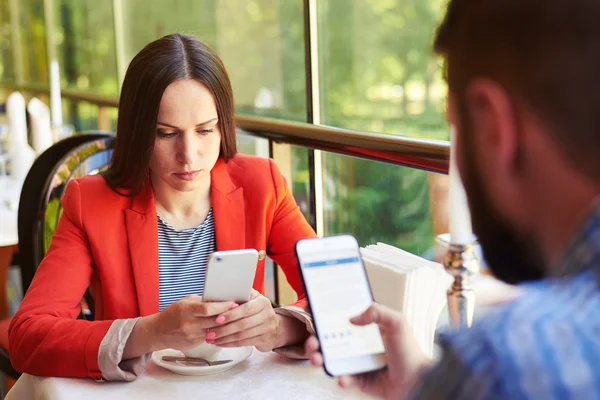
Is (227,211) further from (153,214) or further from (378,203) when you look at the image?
(378,203)

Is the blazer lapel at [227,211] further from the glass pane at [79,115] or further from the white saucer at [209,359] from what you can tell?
the glass pane at [79,115]

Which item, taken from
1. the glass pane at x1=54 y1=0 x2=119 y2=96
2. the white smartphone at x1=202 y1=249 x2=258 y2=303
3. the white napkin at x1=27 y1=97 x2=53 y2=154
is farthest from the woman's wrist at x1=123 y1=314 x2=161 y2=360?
the glass pane at x1=54 y1=0 x2=119 y2=96

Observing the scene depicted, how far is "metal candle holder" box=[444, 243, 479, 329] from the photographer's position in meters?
1.02

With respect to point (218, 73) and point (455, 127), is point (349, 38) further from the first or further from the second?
point (455, 127)

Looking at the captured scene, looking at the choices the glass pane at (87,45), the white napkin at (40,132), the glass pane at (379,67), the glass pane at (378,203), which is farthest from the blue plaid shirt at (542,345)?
the glass pane at (87,45)

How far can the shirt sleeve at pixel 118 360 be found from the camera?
1.25m

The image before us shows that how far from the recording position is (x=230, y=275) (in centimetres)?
120

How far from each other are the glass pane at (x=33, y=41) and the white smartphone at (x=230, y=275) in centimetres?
738

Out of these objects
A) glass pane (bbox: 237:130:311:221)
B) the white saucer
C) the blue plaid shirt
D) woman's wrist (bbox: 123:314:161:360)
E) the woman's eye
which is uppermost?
the woman's eye

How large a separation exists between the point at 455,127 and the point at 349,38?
292 centimetres

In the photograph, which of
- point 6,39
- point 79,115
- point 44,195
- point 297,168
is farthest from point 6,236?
point 6,39

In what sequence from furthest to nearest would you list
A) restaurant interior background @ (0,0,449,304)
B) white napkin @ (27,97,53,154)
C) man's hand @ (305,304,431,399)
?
white napkin @ (27,97,53,154)
restaurant interior background @ (0,0,449,304)
man's hand @ (305,304,431,399)

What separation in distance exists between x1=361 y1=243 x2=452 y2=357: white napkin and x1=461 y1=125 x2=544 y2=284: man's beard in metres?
0.51

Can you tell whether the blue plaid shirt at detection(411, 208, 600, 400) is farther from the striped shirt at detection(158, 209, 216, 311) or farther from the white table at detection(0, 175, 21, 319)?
the white table at detection(0, 175, 21, 319)
